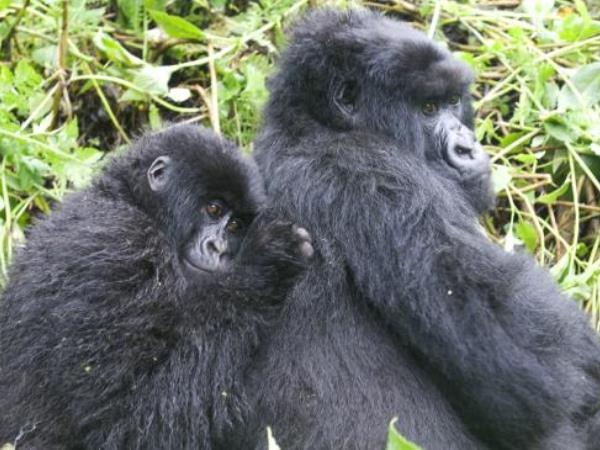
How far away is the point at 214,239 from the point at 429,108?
975 millimetres

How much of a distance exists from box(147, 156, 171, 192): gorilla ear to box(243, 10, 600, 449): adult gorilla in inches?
15.0

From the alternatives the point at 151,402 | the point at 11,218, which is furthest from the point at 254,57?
the point at 151,402

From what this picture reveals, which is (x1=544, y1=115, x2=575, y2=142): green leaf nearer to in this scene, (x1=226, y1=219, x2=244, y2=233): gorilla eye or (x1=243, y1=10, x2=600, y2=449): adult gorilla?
(x1=243, y1=10, x2=600, y2=449): adult gorilla

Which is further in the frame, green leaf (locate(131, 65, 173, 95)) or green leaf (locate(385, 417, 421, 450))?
green leaf (locate(131, 65, 173, 95))

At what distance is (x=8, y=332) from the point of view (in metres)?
4.10

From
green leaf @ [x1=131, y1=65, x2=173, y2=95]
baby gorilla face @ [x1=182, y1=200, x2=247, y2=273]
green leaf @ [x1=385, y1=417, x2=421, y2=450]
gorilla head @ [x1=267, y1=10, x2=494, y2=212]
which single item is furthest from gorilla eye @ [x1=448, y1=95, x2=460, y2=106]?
green leaf @ [x1=385, y1=417, x2=421, y2=450]

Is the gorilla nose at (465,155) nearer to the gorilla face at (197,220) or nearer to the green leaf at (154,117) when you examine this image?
the gorilla face at (197,220)

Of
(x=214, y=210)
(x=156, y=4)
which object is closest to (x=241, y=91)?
(x=156, y=4)

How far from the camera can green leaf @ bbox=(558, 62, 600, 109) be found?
18.6 feet

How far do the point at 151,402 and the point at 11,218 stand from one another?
1565mm

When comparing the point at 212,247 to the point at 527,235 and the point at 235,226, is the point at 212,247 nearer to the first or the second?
the point at 235,226

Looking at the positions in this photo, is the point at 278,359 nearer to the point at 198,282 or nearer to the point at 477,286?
the point at 198,282

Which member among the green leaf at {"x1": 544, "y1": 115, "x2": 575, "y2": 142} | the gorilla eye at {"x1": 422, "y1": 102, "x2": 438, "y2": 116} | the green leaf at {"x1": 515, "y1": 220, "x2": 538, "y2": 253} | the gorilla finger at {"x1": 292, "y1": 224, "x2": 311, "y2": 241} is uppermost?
the gorilla eye at {"x1": 422, "y1": 102, "x2": 438, "y2": 116}

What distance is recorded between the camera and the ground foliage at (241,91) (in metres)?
5.34
